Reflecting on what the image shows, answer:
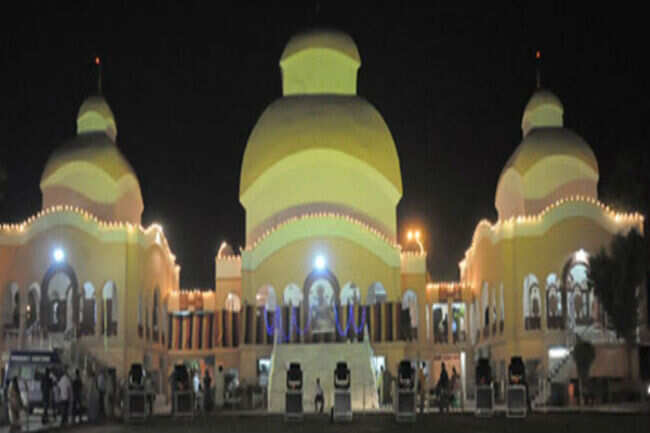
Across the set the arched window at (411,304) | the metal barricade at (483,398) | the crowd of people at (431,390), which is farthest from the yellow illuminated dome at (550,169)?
the metal barricade at (483,398)

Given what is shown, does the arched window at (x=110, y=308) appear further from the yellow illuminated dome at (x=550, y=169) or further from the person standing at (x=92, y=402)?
the yellow illuminated dome at (x=550, y=169)

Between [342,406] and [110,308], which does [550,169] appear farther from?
[342,406]

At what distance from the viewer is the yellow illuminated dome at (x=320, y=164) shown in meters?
56.1

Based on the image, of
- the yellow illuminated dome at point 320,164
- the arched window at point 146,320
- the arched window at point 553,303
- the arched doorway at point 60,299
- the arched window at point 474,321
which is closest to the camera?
the arched window at point 553,303

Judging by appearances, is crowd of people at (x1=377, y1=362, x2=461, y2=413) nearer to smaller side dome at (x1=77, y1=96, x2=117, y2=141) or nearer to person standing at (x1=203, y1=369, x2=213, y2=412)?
person standing at (x1=203, y1=369, x2=213, y2=412)

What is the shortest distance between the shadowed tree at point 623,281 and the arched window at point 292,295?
44.8 feet

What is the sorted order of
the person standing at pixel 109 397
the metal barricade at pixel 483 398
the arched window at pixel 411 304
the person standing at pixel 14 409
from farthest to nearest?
1. the arched window at pixel 411 304
2. the person standing at pixel 109 397
3. the metal barricade at pixel 483 398
4. the person standing at pixel 14 409

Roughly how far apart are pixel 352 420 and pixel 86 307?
21060 mm

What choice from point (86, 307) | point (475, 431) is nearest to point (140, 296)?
point (86, 307)

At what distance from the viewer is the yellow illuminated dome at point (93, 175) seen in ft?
182

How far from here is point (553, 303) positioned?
50375 millimetres

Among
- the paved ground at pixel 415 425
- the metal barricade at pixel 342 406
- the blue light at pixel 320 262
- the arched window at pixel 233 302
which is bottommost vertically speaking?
the paved ground at pixel 415 425

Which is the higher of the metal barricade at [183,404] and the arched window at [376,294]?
the arched window at [376,294]

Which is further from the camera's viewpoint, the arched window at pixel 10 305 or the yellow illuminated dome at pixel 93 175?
the yellow illuminated dome at pixel 93 175
